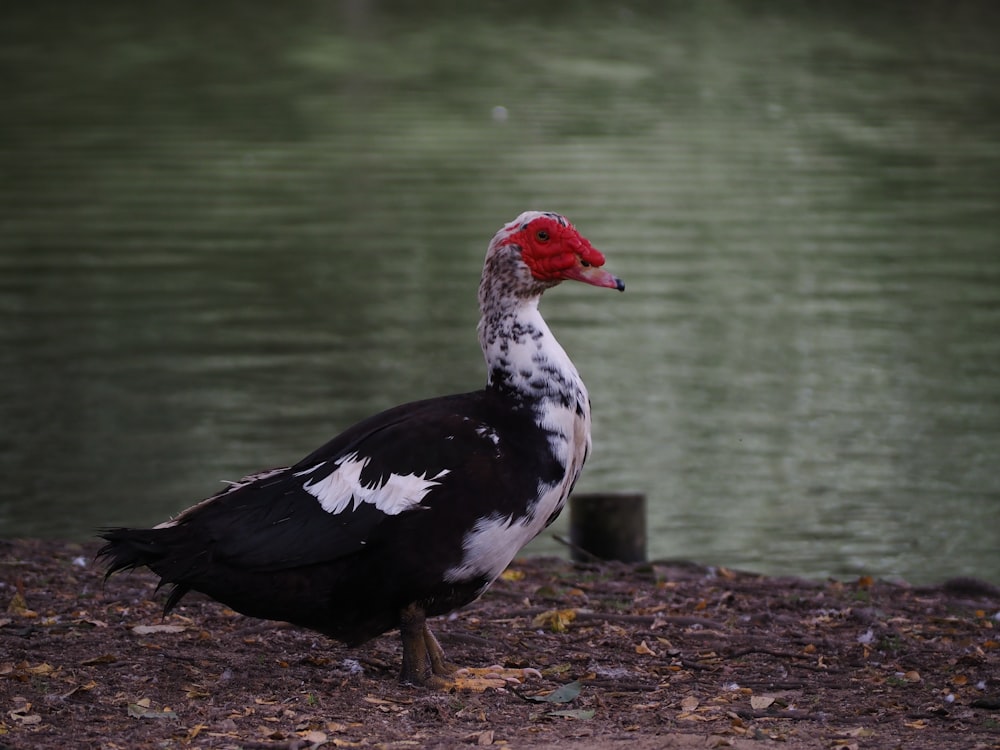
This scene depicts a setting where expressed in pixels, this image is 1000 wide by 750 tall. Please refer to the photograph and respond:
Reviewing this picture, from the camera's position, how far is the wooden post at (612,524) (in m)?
8.51

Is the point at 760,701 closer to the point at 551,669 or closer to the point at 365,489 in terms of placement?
the point at 551,669

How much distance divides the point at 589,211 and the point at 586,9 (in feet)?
80.2

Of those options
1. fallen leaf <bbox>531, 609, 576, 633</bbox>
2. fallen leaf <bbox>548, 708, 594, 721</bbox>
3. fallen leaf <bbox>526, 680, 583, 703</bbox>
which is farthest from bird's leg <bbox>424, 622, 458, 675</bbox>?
fallen leaf <bbox>531, 609, 576, 633</bbox>

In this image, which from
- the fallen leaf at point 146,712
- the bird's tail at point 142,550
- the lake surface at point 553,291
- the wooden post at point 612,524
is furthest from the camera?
the lake surface at point 553,291

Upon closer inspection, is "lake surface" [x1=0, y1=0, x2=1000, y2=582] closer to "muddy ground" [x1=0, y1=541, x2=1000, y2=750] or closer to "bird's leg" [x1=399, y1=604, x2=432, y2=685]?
"muddy ground" [x1=0, y1=541, x2=1000, y2=750]

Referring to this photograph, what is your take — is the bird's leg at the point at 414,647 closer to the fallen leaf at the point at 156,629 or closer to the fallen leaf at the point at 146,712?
the fallen leaf at the point at 146,712

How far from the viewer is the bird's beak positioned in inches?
237

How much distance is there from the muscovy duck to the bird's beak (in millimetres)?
13

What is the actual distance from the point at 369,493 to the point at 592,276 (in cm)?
119

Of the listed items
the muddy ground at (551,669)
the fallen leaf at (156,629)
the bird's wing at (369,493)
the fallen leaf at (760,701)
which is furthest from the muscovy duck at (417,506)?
the fallen leaf at (760,701)

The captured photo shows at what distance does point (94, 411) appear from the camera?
41.2 feet

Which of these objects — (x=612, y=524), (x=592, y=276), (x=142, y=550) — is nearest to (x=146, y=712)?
(x=142, y=550)

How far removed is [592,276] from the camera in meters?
6.09

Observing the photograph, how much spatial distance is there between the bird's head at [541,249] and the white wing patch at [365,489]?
0.83 metres
